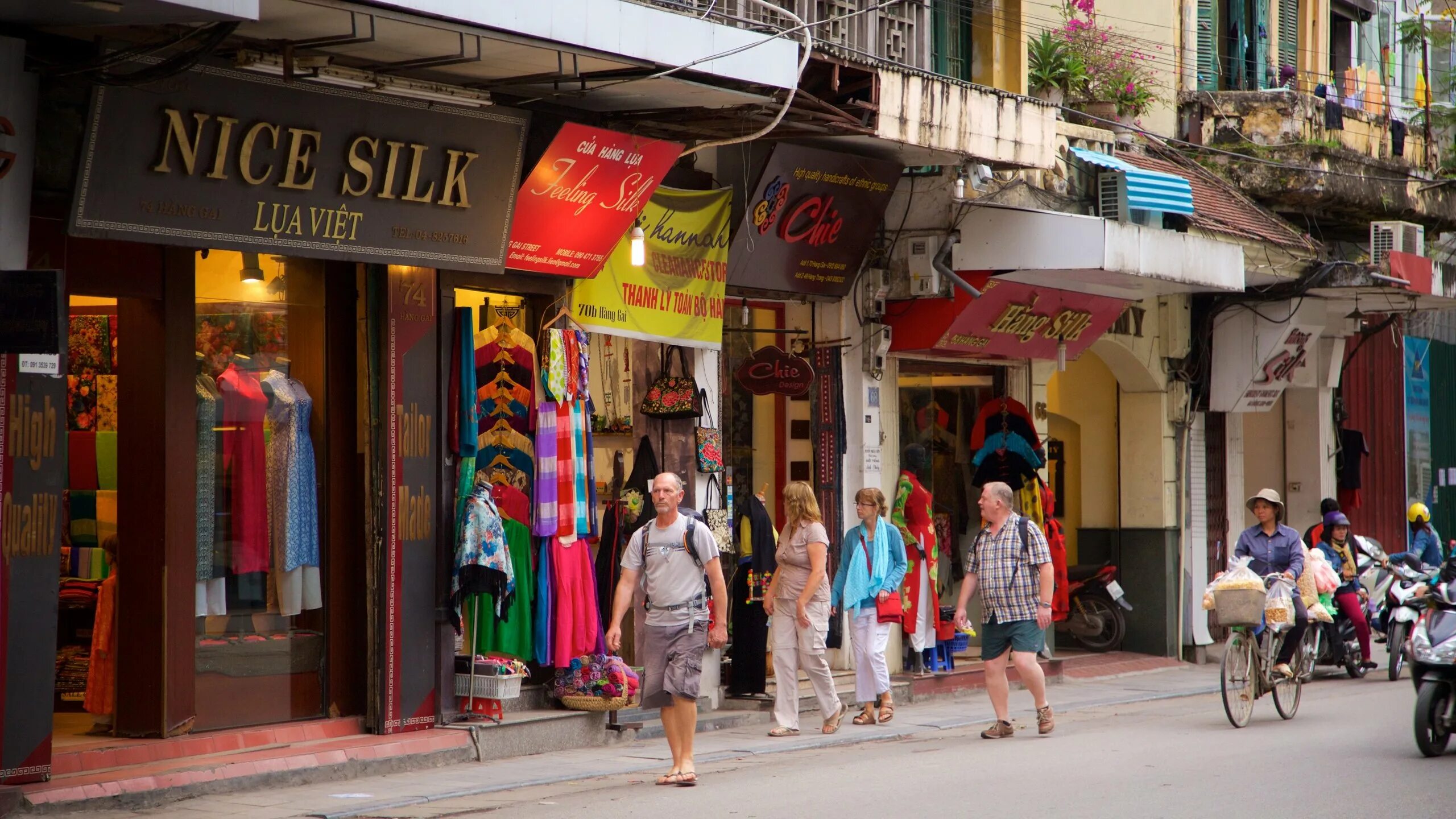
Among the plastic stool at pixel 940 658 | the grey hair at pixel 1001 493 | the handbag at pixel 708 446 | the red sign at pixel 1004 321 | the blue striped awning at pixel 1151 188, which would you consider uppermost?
the blue striped awning at pixel 1151 188

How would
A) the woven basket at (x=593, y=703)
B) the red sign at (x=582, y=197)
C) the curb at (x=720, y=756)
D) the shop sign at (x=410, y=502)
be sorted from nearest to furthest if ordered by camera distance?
1. the curb at (x=720, y=756)
2. the shop sign at (x=410, y=502)
3. the red sign at (x=582, y=197)
4. the woven basket at (x=593, y=703)

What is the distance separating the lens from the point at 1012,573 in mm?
11820

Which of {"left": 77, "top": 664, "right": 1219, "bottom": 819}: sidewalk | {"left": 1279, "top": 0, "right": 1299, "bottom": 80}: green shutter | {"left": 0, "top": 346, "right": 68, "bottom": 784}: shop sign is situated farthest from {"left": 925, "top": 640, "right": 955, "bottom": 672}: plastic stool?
{"left": 1279, "top": 0, "right": 1299, "bottom": 80}: green shutter

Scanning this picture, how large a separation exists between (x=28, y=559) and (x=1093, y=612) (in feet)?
41.9

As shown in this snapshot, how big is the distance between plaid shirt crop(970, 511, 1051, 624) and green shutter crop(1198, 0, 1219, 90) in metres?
9.82

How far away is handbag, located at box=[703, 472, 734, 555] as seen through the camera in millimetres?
12922

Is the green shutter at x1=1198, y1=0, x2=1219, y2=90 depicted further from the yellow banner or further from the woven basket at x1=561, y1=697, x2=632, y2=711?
the woven basket at x1=561, y1=697, x2=632, y2=711

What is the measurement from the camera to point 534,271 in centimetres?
1152

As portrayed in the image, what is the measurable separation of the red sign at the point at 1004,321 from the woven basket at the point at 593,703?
4997mm

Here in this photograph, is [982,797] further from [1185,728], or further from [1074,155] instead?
[1074,155]

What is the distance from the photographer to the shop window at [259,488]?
10.0m

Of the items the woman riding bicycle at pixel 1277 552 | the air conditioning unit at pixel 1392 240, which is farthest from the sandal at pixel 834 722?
the air conditioning unit at pixel 1392 240

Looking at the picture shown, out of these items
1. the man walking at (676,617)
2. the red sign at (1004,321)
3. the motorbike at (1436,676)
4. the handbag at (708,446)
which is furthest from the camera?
the red sign at (1004,321)

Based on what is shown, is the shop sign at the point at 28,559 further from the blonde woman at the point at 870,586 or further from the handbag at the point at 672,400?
the blonde woman at the point at 870,586
